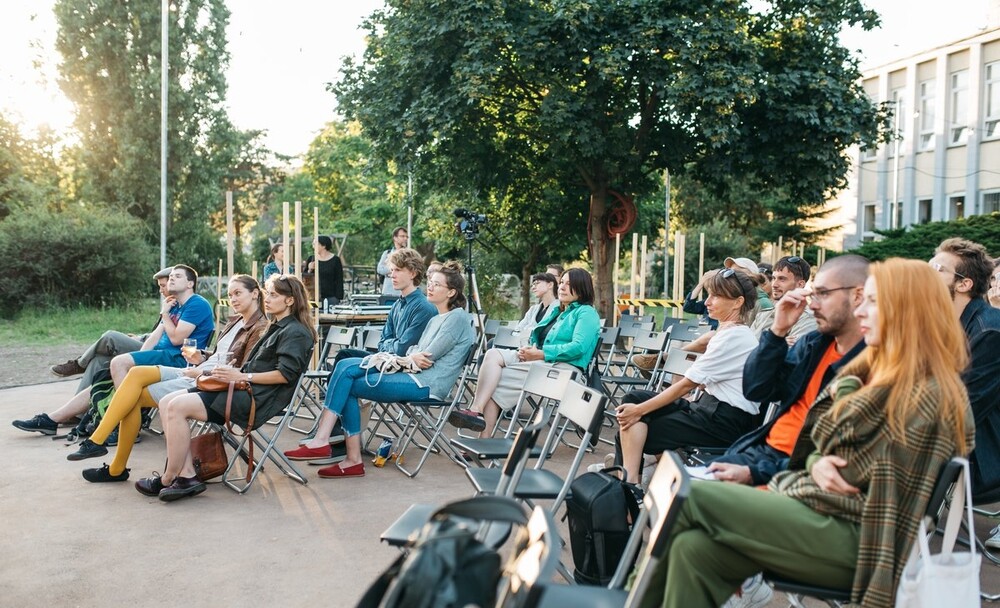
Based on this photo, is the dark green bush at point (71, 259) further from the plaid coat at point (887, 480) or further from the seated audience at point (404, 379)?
the plaid coat at point (887, 480)

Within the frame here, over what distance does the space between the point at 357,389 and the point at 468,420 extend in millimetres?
911

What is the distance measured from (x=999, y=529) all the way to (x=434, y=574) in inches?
140

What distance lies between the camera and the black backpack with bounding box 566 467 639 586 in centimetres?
352

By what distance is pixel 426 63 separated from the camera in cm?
1456

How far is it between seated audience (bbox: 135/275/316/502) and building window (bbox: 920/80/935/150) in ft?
92.9

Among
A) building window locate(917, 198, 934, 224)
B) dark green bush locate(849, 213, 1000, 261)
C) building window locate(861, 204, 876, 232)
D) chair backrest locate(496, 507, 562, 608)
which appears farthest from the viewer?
building window locate(861, 204, 876, 232)

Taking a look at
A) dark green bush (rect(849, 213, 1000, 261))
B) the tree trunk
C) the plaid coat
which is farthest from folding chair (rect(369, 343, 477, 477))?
dark green bush (rect(849, 213, 1000, 261))

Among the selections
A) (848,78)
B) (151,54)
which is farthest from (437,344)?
(151,54)

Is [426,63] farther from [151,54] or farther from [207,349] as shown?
[151,54]

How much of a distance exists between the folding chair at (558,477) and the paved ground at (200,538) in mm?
699

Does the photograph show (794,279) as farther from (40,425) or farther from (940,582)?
(40,425)

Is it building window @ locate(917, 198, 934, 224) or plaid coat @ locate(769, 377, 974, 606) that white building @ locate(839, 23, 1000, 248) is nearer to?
building window @ locate(917, 198, 934, 224)

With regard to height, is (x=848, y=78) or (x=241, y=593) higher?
(x=848, y=78)

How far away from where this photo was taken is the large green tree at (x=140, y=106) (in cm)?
2634
